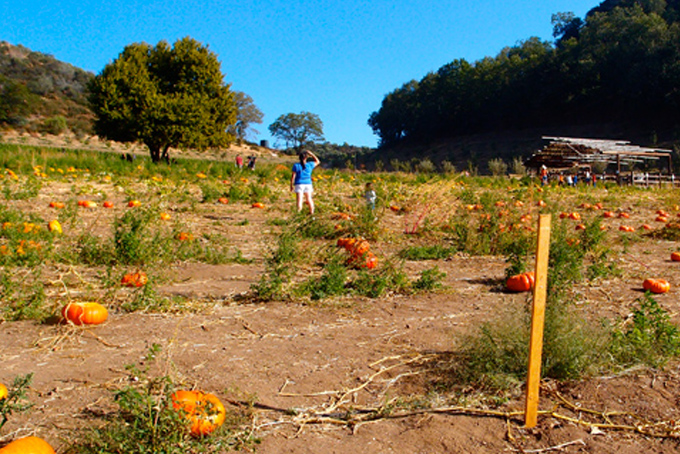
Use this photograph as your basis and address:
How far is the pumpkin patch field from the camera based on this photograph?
2.41 meters

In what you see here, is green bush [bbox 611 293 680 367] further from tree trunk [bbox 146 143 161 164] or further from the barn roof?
tree trunk [bbox 146 143 161 164]

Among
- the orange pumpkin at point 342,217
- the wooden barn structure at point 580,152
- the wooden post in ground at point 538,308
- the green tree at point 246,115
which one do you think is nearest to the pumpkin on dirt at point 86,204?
the orange pumpkin at point 342,217

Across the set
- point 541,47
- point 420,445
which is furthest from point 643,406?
point 541,47

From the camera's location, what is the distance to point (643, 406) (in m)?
2.67

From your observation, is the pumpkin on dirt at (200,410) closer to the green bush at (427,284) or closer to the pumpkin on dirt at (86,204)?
the green bush at (427,284)

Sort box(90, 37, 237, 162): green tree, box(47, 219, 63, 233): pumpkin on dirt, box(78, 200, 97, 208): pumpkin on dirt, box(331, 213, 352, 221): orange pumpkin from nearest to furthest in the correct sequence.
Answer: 1. box(47, 219, 63, 233): pumpkin on dirt
2. box(331, 213, 352, 221): orange pumpkin
3. box(78, 200, 97, 208): pumpkin on dirt
4. box(90, 37, 237, 162): green tree

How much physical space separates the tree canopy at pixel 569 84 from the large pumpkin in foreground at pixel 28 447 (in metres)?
54.8

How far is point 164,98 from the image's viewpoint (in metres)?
27.9

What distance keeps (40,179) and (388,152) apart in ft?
218

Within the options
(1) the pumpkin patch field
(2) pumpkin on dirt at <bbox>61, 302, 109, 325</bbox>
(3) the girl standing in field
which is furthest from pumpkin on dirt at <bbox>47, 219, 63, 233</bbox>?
(3) the girl standing in field

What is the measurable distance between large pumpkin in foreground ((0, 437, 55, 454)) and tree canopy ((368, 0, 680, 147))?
54.8 m

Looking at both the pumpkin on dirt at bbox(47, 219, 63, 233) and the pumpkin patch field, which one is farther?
the pumpkin on dirt at bbox(47, 219, 63, 233)

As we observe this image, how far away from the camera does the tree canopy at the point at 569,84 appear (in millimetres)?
50625

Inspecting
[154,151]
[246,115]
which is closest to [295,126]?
[246,115]
